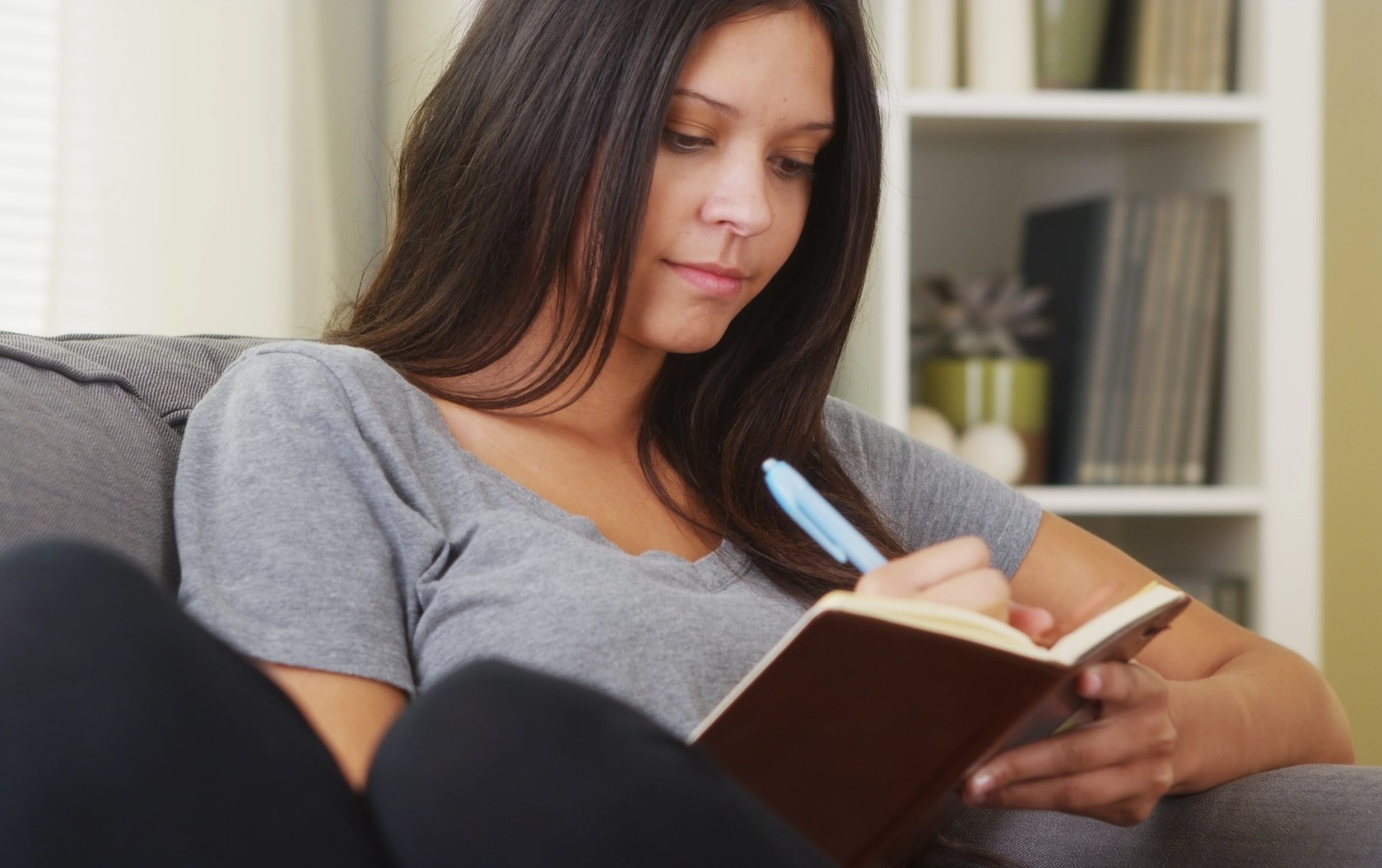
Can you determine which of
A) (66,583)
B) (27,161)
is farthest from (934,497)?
(27,161)

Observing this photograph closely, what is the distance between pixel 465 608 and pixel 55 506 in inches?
9.2

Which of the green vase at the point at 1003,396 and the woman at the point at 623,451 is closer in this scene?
the woman at the point at 623,451

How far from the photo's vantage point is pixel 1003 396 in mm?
1826

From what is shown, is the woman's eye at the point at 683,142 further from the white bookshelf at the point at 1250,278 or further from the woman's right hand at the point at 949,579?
the white bookshelf at the point at 1250,278

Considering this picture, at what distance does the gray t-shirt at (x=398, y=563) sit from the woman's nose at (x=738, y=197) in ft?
0.81

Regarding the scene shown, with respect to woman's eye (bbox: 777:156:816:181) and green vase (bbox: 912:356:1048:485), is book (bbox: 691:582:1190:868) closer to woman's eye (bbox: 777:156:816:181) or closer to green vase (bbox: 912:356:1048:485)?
woman's eye (bbox: 777:156:816:181)

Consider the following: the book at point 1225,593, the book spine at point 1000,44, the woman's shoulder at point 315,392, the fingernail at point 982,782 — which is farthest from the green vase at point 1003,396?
the fingernail at point 982,782

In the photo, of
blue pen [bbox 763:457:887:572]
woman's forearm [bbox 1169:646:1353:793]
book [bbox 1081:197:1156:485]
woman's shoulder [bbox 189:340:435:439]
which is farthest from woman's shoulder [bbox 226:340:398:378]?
book [bbox 1081:197:1156:485]

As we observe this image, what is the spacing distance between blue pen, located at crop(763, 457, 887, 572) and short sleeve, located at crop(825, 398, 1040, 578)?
0.48 metres

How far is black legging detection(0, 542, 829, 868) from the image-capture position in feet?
1.63

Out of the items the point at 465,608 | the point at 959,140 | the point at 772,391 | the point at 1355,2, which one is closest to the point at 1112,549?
the point at 772,391

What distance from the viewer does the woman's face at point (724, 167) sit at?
1.01 meters

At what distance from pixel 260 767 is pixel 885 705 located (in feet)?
0.91

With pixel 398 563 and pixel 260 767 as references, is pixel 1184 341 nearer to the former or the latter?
pixel 398 563
